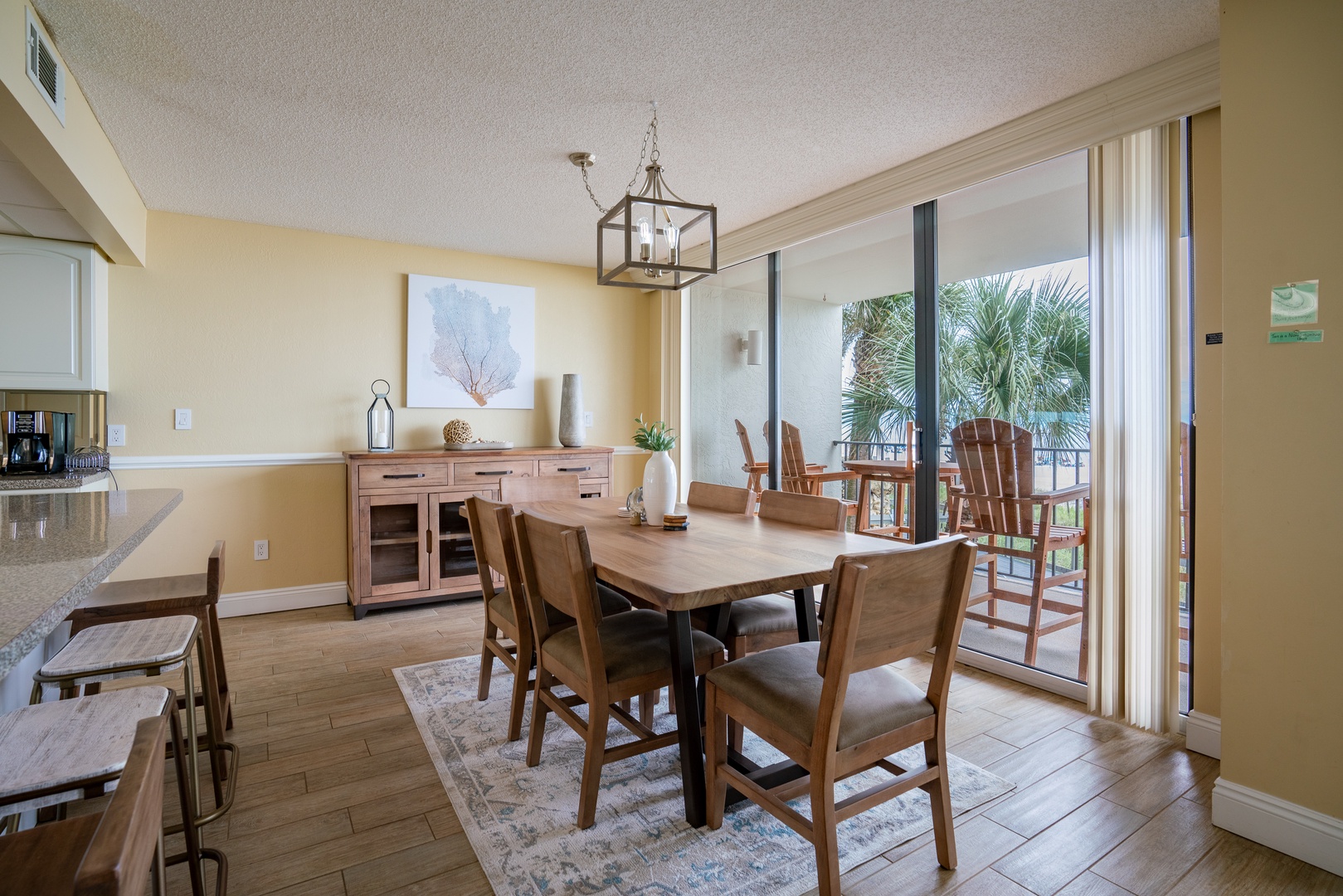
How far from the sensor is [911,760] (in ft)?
7.71

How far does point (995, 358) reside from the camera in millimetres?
3062

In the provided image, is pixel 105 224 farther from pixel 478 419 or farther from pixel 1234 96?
pixel 1234 96

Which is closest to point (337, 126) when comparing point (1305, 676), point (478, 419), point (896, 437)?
point (478, 419)

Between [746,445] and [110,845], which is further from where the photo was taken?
[746,445]

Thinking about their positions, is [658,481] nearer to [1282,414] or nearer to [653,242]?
[653,242]

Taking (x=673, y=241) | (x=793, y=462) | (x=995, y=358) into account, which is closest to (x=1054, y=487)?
(x=995, y=358)

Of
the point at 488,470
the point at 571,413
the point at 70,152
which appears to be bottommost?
the point at 488,470

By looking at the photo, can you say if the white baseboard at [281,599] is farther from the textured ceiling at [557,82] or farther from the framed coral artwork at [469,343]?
the textured ceiling at [557,82]

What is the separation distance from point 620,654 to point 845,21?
2.01 meters

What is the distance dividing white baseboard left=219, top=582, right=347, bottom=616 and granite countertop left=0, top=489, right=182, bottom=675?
1856 millimetres

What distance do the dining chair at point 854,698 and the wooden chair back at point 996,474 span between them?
4.95 feet

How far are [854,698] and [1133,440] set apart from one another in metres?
1.67

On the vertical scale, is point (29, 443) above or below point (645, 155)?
below

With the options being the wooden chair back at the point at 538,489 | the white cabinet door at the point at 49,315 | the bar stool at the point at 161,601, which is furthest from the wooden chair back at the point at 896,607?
the white cabinet door at the point at 49,315
